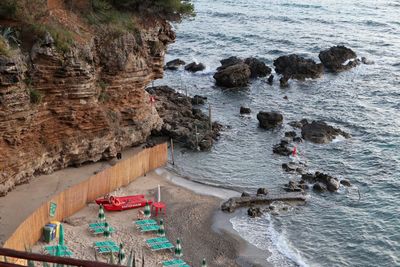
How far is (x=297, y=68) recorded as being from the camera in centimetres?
6162

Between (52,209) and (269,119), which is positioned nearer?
(52,209)

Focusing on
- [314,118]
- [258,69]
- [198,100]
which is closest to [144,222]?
[198,100]

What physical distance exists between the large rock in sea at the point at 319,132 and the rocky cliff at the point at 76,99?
44.2 feet

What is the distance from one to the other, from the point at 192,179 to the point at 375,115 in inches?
835

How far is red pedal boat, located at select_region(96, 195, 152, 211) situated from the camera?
99.5 ft

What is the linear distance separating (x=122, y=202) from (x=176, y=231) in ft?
11.4

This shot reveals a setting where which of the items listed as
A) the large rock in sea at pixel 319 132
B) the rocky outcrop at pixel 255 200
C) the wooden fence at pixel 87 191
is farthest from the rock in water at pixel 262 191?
the large rock in sea at pixel 319 132

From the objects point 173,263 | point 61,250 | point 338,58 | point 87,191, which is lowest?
point 173,263

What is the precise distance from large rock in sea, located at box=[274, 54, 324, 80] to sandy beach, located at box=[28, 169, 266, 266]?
30131 millimetres

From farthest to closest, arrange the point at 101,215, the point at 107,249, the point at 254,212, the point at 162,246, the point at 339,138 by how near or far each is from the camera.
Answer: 1. the point at 339,138
2. the point at 254,212
3. the point at 101,215
4. the point at 162,246
5. the point at 107,249

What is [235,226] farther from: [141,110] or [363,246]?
[141,110]

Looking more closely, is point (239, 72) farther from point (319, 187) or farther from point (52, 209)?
point (52, 209)

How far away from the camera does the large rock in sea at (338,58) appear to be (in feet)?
211

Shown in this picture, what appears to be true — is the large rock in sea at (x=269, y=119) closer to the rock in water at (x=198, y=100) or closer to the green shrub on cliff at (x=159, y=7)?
the rock in water at (x=198, y=100)
